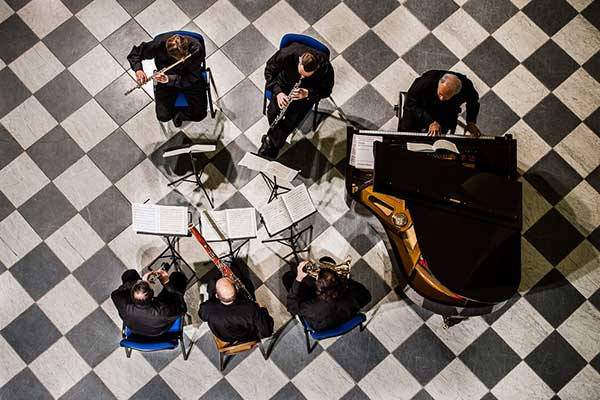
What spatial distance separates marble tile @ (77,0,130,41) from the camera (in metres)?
6.00

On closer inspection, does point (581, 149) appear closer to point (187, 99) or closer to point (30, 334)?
point (187, 99)

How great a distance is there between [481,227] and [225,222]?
6.61 ft

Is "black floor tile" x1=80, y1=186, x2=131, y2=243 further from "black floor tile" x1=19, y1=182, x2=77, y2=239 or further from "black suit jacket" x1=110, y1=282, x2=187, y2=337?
"black suit jacket" x1=110, y1=282, x2=187, y2=337

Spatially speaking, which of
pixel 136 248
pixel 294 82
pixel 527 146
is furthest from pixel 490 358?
pixel 136 248

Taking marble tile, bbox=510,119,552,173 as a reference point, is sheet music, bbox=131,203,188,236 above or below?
Result: above

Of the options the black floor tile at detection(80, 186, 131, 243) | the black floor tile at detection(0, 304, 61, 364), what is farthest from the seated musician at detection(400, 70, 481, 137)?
the black floor tile at detection(0, 304, 61, 364)

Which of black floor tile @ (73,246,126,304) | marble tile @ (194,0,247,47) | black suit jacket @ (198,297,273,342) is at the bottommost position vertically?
black suit jacket @ (198,297,273,342)

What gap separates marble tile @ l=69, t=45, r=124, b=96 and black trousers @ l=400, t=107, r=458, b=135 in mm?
2733

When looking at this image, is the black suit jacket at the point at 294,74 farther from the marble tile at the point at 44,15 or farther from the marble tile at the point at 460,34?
the marble tile at the point at 44,15

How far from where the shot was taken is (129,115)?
5.84 meters

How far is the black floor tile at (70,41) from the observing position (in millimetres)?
5949

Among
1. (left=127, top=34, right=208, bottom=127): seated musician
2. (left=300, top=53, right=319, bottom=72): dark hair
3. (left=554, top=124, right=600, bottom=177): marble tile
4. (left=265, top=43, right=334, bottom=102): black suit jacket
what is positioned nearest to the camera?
(left=300, top=53, right=319, bottom=72): dark hair

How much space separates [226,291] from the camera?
15.0 ft

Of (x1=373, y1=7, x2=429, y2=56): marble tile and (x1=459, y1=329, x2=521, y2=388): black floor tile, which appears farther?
(x1=373, y1=7, x2=429, y2=56): marble tile
